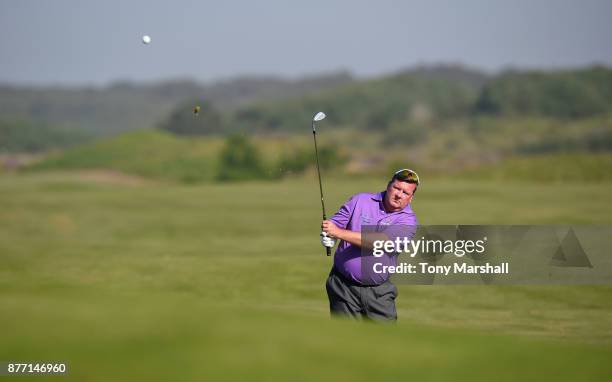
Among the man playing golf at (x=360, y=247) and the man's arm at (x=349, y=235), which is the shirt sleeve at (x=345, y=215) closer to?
the man playing golf at (x=360, y=247)

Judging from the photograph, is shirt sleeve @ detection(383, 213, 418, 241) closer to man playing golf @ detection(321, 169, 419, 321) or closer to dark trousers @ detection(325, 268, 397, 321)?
man playing golf @ detection(321, 169, 419, 321)

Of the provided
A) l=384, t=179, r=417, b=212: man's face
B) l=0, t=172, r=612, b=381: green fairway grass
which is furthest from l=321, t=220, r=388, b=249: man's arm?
l=0, t=172, r=612, b=381: green fairway grass

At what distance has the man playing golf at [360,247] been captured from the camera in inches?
331

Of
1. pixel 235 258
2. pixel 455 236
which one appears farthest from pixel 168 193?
pixel 455 236

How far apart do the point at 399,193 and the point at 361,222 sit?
1.45 ft

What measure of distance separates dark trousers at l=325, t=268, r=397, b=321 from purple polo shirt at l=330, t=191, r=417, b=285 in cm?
8

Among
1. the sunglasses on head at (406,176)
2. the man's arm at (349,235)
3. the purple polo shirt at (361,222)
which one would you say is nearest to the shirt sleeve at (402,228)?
the purple polo shirt at (361,222)

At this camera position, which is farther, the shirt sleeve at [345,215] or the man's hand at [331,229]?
the shirt sleeve at [345,215]

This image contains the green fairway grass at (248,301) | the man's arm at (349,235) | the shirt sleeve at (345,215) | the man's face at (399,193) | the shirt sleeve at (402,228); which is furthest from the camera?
the shirt sleeve at (345,215)

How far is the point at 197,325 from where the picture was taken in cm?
554

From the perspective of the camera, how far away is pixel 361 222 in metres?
8.54

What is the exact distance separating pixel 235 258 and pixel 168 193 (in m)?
31.2

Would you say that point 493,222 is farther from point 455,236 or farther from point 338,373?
point 338,373

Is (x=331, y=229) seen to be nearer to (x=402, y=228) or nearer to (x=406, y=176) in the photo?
(x=402, y=228)
